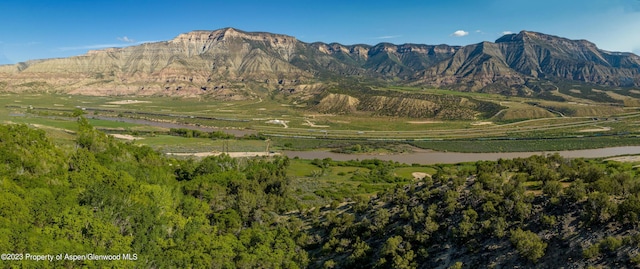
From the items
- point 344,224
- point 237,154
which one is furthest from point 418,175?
point 237,154

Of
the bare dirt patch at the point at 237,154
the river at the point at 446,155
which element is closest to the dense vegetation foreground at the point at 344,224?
the bare dirt patch at the point at 237,154

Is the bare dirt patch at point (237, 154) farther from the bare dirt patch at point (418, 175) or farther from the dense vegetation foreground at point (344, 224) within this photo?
the dense vegetation foreground at point (344, 224)

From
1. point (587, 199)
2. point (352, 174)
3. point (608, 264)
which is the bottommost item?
point (352, 174)

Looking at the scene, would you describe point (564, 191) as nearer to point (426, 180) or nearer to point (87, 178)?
point (426, 180)

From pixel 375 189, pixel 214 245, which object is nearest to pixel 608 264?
pixel 214 245

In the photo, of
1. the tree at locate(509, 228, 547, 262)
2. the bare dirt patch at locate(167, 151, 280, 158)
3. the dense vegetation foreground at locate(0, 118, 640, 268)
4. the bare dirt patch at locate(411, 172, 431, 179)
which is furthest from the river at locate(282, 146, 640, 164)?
the tree at locate(509, 228, 547, 262)

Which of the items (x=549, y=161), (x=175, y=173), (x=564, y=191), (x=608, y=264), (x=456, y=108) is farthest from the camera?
(x=456, y=108)

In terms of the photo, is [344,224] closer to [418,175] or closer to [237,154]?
[418,175]
